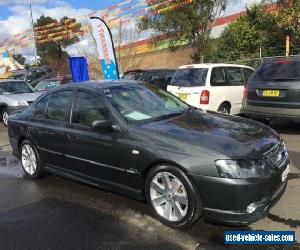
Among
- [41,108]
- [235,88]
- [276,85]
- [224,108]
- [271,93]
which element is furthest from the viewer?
[235,88]

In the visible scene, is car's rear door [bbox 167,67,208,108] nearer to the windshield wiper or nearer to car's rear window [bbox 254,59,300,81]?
car's rear window [bbox 254,59,300,81]

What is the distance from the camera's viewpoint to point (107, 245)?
174 inches

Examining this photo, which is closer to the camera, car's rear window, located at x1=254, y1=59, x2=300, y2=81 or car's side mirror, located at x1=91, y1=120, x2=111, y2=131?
car's side mirror, located at x1=91, y1=120, x2=111, y2=131

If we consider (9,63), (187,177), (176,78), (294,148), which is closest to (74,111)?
(187,177)

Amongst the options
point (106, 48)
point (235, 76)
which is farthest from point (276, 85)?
point (106, 48)

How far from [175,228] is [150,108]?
1671mm

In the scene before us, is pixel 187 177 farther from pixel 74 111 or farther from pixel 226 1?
pixel 226 1

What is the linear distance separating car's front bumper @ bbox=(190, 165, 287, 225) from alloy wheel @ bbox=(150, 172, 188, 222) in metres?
0.26

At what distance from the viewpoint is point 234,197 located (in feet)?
14.0

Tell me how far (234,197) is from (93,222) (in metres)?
1.70

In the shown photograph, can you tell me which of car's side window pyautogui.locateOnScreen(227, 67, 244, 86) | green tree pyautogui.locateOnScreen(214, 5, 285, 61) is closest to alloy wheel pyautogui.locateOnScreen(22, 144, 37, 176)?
car's side window pyautogui.locateOnScreen(227, 67, 244, 86)

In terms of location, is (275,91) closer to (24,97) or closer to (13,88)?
(24,97)

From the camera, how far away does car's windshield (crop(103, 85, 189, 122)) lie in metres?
5.45

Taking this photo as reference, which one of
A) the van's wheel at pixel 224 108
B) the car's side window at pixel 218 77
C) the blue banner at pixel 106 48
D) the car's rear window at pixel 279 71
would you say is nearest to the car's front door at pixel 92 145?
the car's rear window at pixel 279 71
